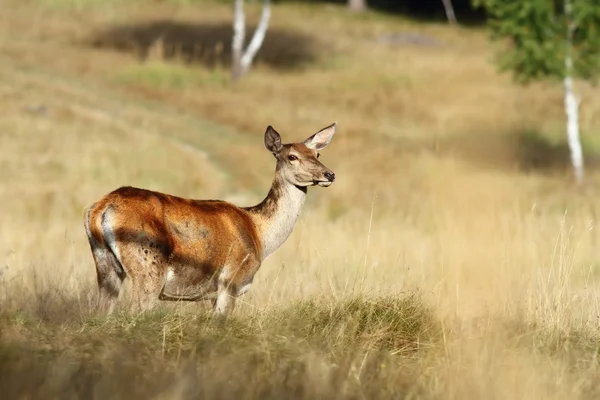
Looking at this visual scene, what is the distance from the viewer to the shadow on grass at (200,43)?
143 feet

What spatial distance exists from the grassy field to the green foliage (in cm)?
287

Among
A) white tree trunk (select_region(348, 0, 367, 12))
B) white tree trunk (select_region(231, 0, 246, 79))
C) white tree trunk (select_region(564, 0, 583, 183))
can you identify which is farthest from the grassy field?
white tree trunk (select_region(348, 0, 367, 12))

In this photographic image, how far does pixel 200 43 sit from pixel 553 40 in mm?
21669

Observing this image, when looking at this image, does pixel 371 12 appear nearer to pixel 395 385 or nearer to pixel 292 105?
pixel 292 105

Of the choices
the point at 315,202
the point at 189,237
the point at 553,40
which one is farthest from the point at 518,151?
the point at 189,237

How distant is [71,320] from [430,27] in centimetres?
5038

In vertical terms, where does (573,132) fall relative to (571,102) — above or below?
below

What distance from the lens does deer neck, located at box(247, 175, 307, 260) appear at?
8.84 metres

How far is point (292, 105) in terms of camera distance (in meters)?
35.0

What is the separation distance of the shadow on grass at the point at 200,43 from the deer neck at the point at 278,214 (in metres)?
32.5

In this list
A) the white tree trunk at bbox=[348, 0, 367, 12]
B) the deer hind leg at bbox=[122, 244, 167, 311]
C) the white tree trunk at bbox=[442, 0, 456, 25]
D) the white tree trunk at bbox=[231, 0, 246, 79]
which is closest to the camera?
the deer hind leg at bbox=[122, 244, 167, 311]

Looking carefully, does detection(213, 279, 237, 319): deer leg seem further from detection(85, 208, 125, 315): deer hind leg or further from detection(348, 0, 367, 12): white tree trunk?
detection(348, 0, 367, 12): white tree trunk

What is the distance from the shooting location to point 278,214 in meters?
8.87

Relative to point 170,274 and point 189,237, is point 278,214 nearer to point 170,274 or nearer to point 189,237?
point 189,237
